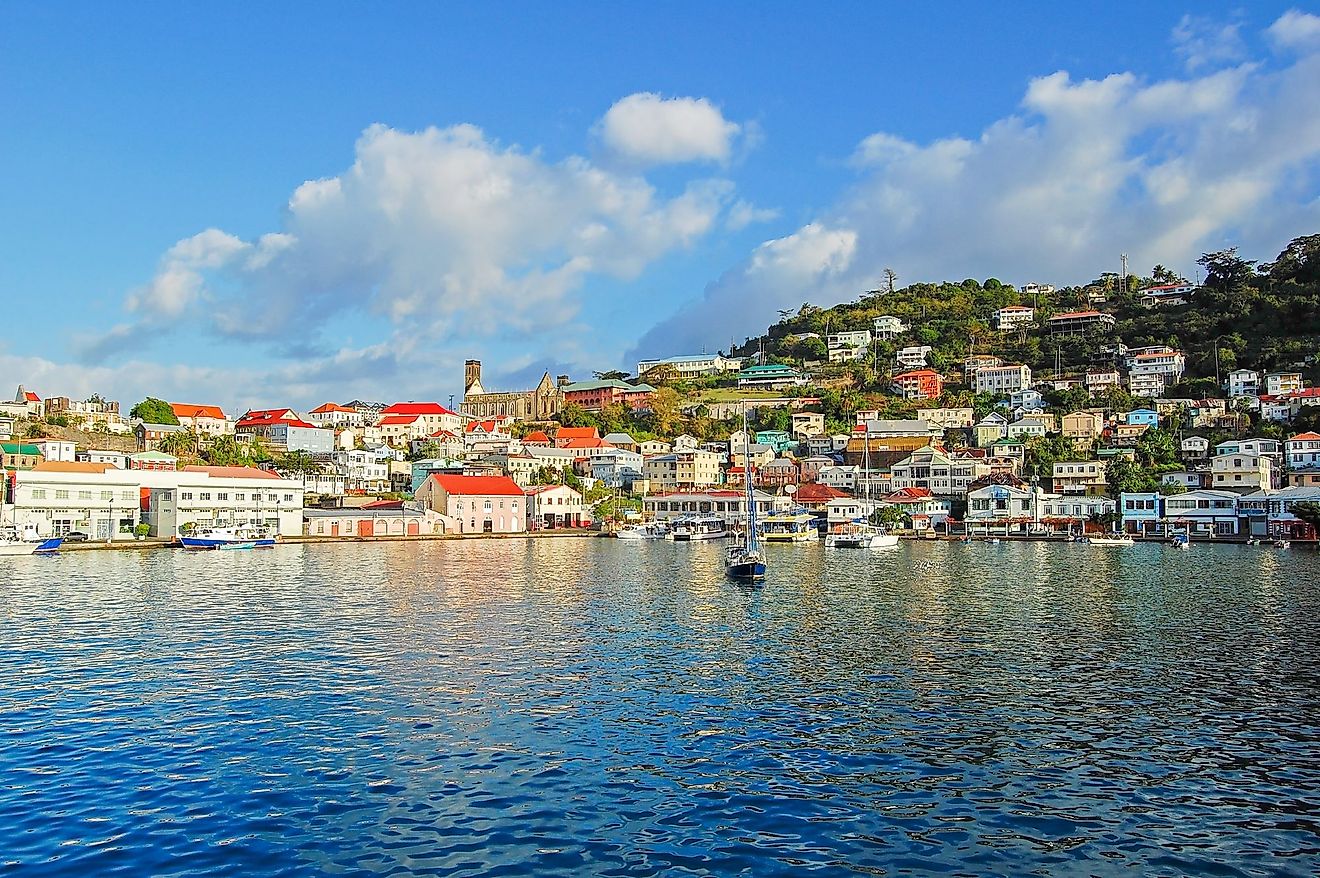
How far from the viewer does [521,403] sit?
131000 mm

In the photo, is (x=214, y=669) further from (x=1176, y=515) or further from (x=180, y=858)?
(x=1176, y=515)

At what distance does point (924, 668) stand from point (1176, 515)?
60.5 meters

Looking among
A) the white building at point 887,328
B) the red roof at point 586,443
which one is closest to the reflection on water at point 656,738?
the red roof at point 586,443

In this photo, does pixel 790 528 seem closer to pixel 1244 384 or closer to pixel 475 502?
pixel 475 502

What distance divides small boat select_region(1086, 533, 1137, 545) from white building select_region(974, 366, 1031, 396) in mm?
41571

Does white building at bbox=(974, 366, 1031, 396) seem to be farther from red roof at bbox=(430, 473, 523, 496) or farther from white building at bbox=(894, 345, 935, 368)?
red roof at bbox=(430, 473, 523, 496)

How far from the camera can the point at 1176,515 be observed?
70500 mm

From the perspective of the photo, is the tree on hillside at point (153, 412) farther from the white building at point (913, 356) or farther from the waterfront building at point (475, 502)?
the white building at point (913, 356)

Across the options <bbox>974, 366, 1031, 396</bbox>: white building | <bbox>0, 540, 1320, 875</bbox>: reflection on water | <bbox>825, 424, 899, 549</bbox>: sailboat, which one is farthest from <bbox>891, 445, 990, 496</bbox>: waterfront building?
<bbox>0, 540, 1320, 875</bbox>: reflection on water

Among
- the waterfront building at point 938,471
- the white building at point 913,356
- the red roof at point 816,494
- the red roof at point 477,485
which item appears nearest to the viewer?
the red roof at point 477,485

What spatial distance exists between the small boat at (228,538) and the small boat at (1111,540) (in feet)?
169

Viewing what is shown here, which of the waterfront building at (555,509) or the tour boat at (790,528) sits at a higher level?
the waterfront building at (555,509)

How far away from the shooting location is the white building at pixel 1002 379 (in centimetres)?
10706

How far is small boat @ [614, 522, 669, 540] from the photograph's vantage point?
7266cm
